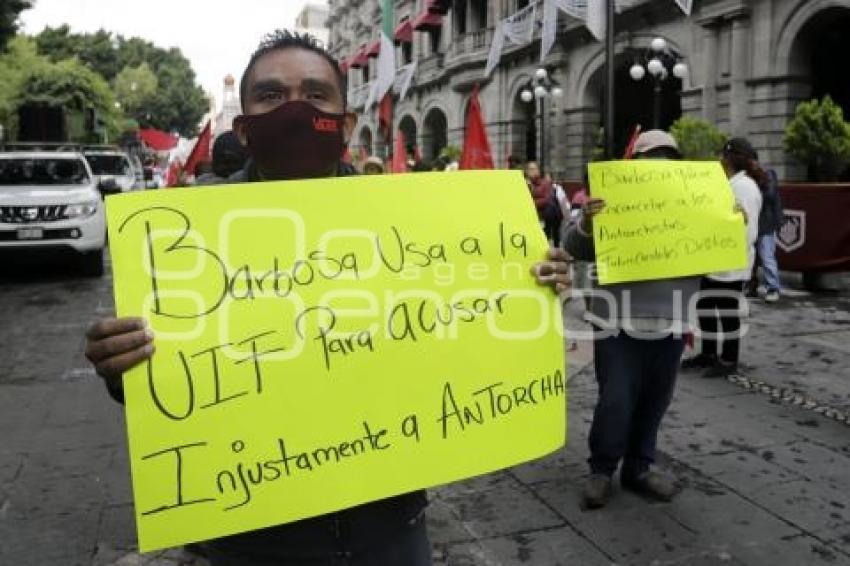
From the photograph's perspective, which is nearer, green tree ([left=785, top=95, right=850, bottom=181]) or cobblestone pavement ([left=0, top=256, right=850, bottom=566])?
cobblestone pavement ([left=0, top=256, right=850, bottom=566])

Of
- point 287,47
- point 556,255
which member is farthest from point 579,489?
point 287,47

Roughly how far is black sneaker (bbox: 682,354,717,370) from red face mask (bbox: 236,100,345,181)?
16.6ft

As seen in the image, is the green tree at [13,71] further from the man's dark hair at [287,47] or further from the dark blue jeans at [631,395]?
the man's dark hair at [287,47]

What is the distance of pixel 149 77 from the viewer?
67750 mm

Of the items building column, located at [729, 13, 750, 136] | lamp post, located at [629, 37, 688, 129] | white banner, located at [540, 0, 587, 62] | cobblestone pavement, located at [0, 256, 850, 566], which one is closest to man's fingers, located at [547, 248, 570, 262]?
cobblestone pavement, located at [0, 256, 850, 566]

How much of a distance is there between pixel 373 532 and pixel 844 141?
13517 mm

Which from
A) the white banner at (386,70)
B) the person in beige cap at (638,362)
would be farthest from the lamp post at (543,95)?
the person in beige cap at (638,362)

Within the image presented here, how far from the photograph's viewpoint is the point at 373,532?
1.62 meters

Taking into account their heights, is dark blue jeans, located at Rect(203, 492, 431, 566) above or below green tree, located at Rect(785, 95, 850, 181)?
below

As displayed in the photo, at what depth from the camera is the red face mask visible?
1.71 metres

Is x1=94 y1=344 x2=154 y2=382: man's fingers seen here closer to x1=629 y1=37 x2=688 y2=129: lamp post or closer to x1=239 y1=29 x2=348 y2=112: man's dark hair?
x1=239 y1=29 x2=348 y2=112: man's dark hair

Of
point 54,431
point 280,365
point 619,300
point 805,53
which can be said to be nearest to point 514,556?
point 619,300

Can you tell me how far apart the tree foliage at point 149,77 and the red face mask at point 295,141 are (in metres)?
63.2

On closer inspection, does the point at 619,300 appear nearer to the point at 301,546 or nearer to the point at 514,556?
the point at 514,556
